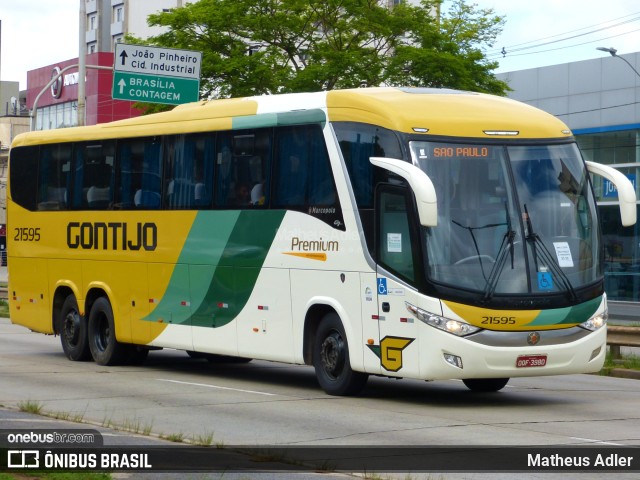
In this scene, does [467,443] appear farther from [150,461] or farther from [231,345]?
[231,345]

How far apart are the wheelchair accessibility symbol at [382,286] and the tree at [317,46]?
2595 centimetres

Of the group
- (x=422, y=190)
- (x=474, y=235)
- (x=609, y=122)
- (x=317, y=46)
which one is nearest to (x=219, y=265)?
(x=474, y=235)

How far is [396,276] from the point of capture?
48.5ft

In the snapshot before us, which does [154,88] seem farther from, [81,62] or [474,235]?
[474,235]

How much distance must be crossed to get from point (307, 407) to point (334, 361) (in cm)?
140

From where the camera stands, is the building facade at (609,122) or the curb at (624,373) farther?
the building facade at (609,122)

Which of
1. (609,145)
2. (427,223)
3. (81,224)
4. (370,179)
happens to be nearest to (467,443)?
(427,223)

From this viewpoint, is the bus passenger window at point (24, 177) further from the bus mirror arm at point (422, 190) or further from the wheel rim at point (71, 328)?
the bus mirror arm at point (422, 190)

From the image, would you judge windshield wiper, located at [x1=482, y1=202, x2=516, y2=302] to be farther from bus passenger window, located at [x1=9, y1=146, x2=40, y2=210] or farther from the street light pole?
the street light pole

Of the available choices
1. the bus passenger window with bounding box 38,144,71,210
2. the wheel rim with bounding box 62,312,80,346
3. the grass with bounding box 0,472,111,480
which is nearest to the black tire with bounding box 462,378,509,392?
the wheel rim with bounding box 62,312,80,346

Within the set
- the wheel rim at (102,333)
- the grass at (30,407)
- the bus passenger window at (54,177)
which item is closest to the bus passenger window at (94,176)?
the bus passenger window at (54,177)

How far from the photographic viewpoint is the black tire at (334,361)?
15578 mm

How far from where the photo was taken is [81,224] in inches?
831

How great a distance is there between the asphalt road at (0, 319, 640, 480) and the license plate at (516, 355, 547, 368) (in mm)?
530
